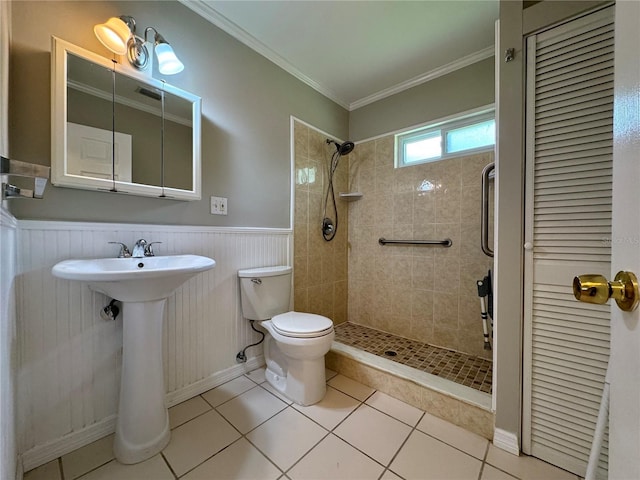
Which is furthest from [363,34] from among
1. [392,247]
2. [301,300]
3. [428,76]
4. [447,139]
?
[301,300]

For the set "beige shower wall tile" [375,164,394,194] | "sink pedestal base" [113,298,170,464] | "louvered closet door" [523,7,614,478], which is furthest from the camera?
"beige shower wall tile" [375,164,394,194]

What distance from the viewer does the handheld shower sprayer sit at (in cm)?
242

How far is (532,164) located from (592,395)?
956 millimetres

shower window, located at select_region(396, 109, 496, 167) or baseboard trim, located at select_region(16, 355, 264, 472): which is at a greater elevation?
shower window, located at select_region(396, 109, 496, 167)

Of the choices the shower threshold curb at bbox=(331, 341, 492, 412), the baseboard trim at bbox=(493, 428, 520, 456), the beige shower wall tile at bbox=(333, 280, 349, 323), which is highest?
the beige shower wall tile at bbox=(333, 280, 349, 323)

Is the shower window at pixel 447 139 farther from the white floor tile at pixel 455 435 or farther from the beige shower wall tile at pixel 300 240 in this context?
the white floor tile at pixel 455 435

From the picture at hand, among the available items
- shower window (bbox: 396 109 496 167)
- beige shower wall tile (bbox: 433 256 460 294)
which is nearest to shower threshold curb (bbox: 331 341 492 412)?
beige shower wall tile (bbox: 433 256 460 294)

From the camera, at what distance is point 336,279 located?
101 inches

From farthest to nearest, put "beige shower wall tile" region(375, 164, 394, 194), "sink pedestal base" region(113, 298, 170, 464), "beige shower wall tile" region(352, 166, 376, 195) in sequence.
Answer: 1. "beige shower wall tile" region(352, 166, 376, 195)
2. "beige shower wall tile" region(375, 164, 394, 194)
3. "sink pedestal base" region(113, 298, 170, 464)

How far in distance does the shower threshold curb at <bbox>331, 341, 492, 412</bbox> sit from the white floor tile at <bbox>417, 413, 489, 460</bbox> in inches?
5.7

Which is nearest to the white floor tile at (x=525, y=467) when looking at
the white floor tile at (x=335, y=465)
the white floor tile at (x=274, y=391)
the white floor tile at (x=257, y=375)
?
the white floor tile at (x=335, y=465)

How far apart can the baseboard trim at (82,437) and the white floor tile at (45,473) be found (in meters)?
0.02

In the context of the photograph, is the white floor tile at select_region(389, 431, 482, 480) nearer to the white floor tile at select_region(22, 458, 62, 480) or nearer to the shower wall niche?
the shower wall niche

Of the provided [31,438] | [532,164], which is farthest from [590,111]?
[31,438]
